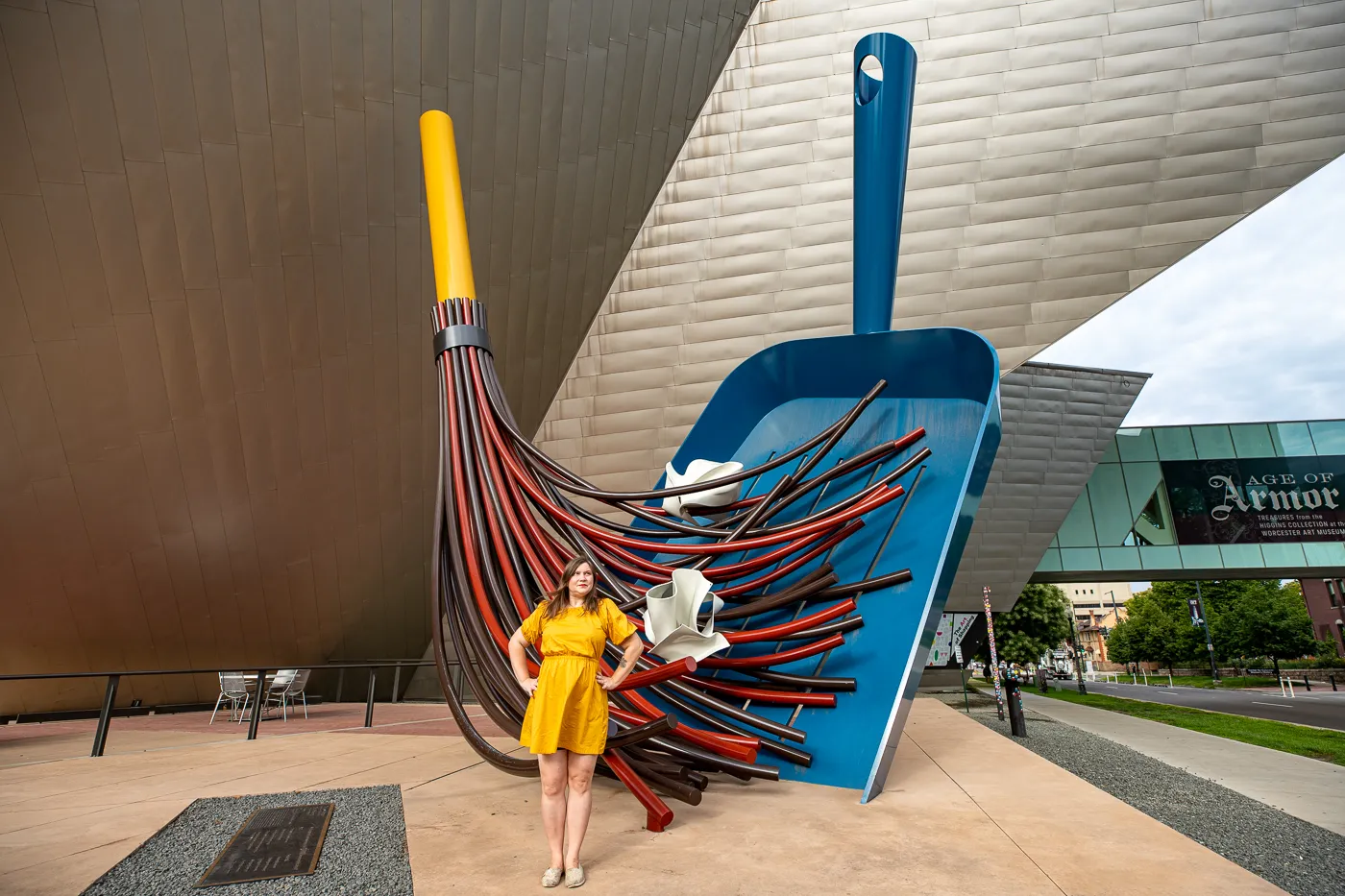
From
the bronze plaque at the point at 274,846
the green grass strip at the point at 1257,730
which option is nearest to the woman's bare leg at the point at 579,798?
the bronze plaque at the point at 274,846

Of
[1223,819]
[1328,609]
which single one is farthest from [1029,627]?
[1328,609]

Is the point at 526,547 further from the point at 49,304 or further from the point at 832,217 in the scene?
the point at 832,217

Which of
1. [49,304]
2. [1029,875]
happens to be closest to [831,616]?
[1029,875]

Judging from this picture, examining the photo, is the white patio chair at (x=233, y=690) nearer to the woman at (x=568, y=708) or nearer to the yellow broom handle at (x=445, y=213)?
the yellow broom handle at (x=445, y=213)

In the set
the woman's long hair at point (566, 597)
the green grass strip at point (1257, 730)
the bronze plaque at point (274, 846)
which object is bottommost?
the green grass strip at point (1257, 730)

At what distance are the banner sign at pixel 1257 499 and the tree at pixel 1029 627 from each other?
23.4ft

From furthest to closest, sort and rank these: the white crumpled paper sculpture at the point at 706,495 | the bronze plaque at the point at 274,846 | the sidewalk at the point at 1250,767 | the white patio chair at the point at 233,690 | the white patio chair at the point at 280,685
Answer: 1. the white patio chair at the point at 280,685
2. the white patio chair at the point at 233,690
3. the sidewalk at the point at 1250,767
4. the white crumpled paper sculpture at the point at 706,495
5. the bronze plaque at the point at 274,846

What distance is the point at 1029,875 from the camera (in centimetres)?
192

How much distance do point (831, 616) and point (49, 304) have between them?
5.58 m

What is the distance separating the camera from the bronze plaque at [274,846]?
6.61 feet

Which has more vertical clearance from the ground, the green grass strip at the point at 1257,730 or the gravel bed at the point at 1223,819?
the gravel bed at the point at 1223,819

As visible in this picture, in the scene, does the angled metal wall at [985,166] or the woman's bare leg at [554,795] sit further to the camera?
the angled metal wall at [985,166]

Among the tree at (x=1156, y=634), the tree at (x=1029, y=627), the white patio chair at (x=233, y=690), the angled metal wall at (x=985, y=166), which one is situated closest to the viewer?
the angled metal wall at (x=985, y=166)

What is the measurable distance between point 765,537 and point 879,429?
113 cm
